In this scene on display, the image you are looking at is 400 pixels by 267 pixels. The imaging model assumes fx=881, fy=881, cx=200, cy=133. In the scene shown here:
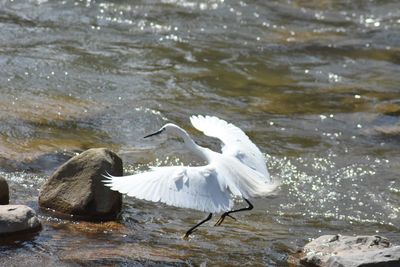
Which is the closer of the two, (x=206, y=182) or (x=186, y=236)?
(x=206, y=182)

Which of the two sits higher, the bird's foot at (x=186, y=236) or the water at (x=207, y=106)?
the water at (x=207, y=106)

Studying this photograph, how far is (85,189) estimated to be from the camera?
591cm

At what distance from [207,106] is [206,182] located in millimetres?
3907

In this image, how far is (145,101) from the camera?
357 inches

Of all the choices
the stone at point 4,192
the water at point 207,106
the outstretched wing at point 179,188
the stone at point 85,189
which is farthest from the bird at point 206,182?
the stone at point 4,192

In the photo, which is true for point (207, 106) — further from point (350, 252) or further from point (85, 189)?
point (350, 252)

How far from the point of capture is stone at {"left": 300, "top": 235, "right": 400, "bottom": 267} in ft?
16.6

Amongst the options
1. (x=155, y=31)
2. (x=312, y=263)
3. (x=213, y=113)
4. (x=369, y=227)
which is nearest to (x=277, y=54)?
(x=155, y=31)

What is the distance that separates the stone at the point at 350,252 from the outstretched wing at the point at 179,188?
0.61 metres

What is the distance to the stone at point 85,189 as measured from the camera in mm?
5879

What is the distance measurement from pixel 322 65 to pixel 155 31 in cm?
237

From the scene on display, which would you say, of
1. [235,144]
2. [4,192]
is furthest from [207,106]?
[4,192]

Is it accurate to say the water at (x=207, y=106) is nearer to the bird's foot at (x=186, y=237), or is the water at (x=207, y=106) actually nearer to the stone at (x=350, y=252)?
the bird's foot at (x=186, y=237)

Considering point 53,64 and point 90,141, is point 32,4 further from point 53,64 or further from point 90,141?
point 90,141
